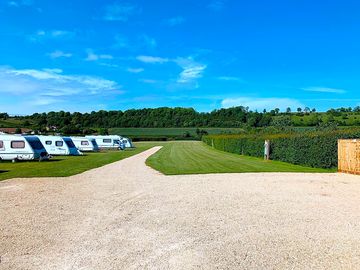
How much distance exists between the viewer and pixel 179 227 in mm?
7672

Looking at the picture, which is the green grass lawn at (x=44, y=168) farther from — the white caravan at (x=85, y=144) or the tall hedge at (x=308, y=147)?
the white caravan at (x=85, y=144)

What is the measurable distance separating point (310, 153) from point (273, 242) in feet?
58.0

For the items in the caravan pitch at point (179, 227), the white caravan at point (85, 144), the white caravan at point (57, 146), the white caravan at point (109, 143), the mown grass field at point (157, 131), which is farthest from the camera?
the mown grass field at point (157, 131)

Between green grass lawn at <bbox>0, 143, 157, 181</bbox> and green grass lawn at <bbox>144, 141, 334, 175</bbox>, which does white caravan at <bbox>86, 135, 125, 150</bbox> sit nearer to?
green grass lawn at <bbox>144, 141, 334, 175</bbox>

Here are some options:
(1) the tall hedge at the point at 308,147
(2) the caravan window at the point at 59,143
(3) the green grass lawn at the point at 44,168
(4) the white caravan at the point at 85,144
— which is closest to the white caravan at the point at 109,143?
(4) the white caravan at the point at 85,144

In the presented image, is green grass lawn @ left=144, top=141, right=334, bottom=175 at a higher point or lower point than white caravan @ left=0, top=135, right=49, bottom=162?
lower

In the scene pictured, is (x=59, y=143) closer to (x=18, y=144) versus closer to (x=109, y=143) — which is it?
(x=18, y=144)

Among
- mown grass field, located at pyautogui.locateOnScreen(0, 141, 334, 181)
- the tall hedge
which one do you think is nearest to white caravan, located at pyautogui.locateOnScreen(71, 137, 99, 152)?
mown grass field, located at pyautogui.locateOnScreen(0, 141, 334, 181)

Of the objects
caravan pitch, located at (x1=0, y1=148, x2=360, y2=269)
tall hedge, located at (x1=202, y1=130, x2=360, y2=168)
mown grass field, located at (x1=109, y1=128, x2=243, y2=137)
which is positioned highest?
mown grass field, located at (x1=109, y1=128, x2=243, y2=137)

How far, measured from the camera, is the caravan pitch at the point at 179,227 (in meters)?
5.71

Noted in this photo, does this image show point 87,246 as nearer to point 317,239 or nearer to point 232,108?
point 317,239

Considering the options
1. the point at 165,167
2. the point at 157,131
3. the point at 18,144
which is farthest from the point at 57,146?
the point at 157,131

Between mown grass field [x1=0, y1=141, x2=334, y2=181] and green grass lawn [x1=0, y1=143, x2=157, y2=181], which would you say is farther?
mown grass field [x1=0, y1=141, x2=334, y2=181]

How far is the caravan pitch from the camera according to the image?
571cm
